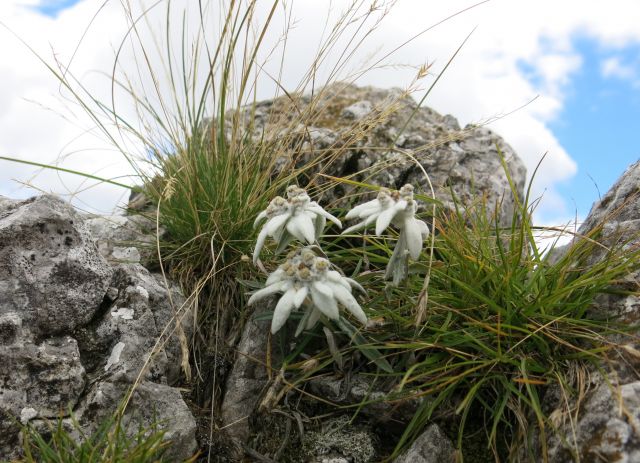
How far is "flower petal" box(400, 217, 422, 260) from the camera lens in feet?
9.00

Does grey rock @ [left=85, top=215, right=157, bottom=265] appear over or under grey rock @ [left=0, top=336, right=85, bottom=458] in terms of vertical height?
over

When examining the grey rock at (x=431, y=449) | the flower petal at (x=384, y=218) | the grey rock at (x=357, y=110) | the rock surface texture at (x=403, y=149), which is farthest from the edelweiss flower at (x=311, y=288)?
the grey rock at (x=357, y=110)

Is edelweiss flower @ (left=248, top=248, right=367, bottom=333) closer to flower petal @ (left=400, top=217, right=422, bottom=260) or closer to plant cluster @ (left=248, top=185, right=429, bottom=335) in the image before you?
plant cluster @ (left=248, top=185, right=429, bottom=335)

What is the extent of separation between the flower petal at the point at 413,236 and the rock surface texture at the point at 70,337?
120 centimetres

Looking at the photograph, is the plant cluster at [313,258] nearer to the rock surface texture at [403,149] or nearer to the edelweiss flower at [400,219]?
the edelweiss flower at [400,219]

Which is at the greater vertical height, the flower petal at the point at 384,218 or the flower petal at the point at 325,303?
the flower petal at the point at 384,218

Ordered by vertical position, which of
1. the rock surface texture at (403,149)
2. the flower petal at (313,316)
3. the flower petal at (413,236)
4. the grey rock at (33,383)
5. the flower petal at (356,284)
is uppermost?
the rock surface texture at (403,149)

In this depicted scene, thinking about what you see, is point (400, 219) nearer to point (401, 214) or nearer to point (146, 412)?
point (401, 214)

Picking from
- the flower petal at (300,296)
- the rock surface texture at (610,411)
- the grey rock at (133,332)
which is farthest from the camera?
the grey rock at (133,332)

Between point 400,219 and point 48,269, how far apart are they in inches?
65.2

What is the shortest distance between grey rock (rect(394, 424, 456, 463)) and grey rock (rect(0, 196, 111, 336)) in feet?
5.38

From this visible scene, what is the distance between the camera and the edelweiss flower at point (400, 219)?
2.74 meters

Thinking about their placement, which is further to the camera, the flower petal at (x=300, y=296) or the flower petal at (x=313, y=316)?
the flower petal at (x=313, y=316)

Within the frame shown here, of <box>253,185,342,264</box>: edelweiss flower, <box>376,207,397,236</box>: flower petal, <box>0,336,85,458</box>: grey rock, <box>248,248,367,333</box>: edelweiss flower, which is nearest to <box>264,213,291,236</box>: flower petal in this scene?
<box>253,185,342,264</box>: edelweiss flower
